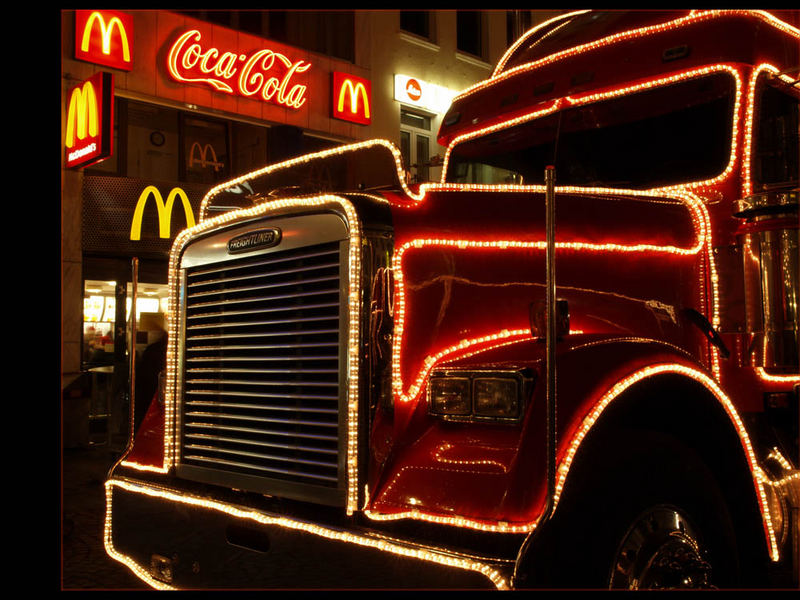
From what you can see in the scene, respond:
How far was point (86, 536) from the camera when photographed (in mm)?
5945

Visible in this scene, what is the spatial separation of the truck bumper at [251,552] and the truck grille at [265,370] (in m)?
0.18

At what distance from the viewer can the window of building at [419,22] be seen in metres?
15.9

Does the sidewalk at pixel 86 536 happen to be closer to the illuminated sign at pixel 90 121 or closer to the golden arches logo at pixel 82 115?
the illuminated sign at pixel 90 121

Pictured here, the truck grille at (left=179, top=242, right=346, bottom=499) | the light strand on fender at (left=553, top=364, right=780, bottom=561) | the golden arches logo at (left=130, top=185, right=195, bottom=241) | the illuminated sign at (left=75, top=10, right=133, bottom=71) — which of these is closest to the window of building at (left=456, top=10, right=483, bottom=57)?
the golden arches logo at (left=130, top=185, right=195, bottom=241)

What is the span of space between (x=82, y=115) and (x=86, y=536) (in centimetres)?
677

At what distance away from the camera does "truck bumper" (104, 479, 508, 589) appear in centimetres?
252

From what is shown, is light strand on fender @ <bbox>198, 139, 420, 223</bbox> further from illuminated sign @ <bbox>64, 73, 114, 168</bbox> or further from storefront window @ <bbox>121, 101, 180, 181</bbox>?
storefront window @ <bbox>121, 101, 180, 181</bbox>

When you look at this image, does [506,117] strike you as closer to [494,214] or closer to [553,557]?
[494,214]

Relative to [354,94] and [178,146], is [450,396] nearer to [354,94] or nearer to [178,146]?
[178,146]

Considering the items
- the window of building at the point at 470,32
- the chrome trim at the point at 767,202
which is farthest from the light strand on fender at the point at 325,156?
the window of building at the point at 470,32

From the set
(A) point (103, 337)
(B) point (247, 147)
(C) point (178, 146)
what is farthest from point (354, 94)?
(A) point (103, 337)

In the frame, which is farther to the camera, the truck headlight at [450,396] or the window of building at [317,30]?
the window of building at [317,30]

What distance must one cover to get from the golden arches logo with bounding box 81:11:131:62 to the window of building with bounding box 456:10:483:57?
25.4ft

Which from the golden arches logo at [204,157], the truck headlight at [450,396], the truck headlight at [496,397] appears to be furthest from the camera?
the golden arches logo at [204,157]
